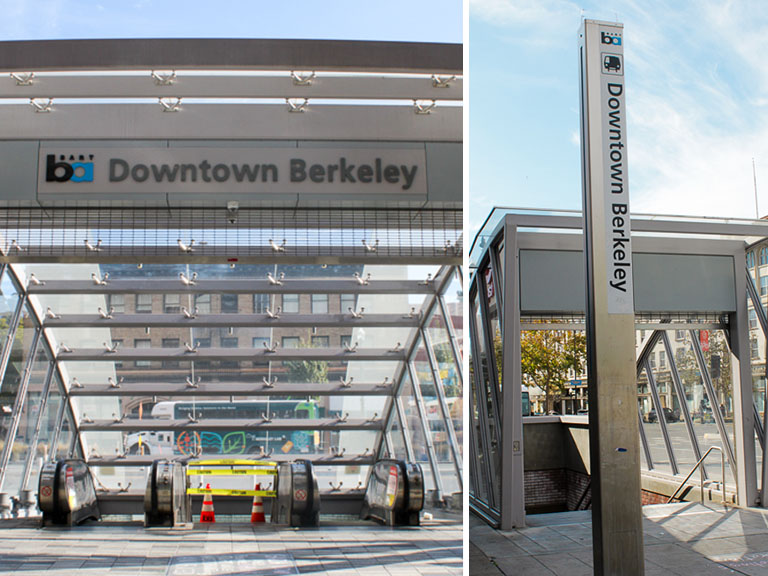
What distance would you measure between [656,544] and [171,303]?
6.26 meters

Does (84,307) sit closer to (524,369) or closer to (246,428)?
(246,428)

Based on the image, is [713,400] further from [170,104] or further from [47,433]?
[47,433]

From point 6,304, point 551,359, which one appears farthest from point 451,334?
point 551,359

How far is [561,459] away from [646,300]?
5.11 meters

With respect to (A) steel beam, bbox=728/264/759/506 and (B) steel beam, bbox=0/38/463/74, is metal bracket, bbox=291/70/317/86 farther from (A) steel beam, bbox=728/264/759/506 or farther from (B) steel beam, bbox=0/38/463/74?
(A) steel beam, bbox=728/264/759/506

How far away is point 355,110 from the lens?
553 centimetres

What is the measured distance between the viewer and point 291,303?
8.84 m

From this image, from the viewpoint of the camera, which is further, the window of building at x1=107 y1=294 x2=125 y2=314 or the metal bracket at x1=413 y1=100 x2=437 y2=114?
the window of building at x1=107 y1=294 x2=125 y2=314

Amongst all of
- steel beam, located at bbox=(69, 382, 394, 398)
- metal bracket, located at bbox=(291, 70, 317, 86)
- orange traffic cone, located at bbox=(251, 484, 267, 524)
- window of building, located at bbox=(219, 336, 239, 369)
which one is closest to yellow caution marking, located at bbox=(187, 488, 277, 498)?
orange traffic cone, located at bbox=(251, 484, 267, 524)

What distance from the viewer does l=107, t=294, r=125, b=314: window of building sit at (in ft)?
28.4

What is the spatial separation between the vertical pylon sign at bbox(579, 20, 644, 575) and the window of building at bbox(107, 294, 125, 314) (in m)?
6.58

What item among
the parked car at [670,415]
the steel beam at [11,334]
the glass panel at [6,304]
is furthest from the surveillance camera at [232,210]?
the parked car at [670,415]

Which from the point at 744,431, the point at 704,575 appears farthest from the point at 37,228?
the point at 744,431

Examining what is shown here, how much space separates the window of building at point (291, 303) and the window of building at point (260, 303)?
237 millimetres
